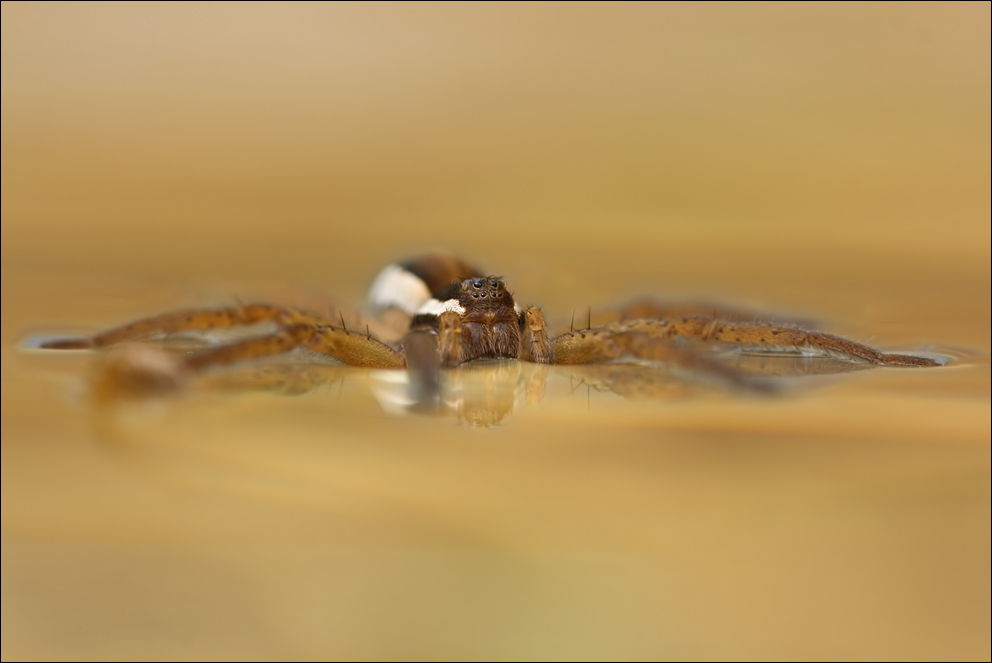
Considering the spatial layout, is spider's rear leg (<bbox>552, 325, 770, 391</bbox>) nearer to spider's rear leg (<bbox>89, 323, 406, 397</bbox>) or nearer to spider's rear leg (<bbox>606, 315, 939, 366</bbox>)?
spider's rear leg (<bbox>606, 315, 939, 366</bbox>)

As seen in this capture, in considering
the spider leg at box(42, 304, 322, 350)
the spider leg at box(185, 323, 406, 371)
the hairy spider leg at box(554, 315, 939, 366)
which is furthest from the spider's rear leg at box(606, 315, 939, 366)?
the spider leg at box(42, 304, 322, 350)

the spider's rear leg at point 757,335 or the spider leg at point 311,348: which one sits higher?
the spider's rear leg at point 757,335

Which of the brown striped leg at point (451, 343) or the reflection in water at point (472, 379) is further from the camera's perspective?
the brown striped leg at point (451, 343)

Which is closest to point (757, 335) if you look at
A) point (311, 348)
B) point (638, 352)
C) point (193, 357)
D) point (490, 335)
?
point (638, 352)

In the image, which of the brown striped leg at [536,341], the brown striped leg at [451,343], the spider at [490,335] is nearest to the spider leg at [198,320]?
the spider at [490,335]

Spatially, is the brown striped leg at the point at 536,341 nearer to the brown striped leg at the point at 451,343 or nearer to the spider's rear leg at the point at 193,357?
the brown striped leg at the point at 451,343

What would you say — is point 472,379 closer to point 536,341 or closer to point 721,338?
point 536,341

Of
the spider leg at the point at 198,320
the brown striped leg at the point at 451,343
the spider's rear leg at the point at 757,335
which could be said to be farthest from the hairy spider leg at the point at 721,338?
the spider leg at the point at 198,320
